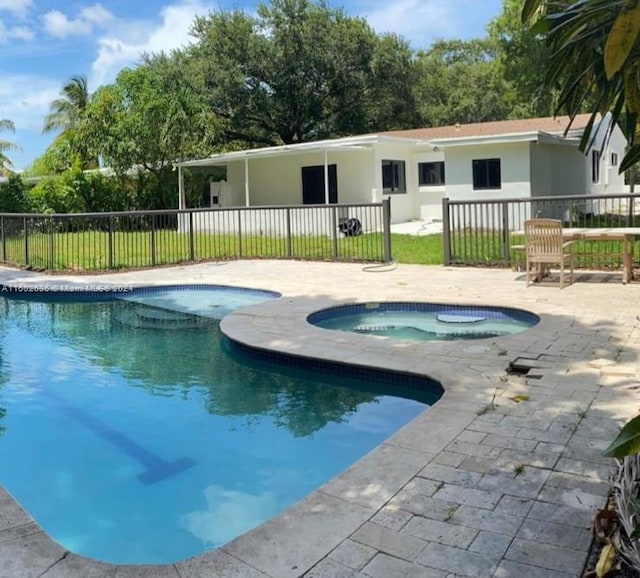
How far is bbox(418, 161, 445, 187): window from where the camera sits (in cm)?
2206

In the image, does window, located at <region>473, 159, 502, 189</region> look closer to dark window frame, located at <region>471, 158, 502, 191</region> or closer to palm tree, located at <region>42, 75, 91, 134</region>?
dark window frame, located at <region>471, 158, 502, 191</region>

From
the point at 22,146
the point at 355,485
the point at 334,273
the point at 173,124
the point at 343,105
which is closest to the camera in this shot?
the point at 355,485

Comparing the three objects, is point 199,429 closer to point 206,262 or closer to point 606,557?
point 606,557

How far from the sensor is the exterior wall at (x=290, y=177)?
2144 cm

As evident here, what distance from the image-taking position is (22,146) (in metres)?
29.3

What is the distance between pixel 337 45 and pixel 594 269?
881 inches

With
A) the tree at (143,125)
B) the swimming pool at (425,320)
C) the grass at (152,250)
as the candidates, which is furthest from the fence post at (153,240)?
the tree at (143,125)

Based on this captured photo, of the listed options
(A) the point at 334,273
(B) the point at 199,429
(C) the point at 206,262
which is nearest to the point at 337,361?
(B) the point at 199,429

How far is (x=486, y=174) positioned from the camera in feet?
61.1

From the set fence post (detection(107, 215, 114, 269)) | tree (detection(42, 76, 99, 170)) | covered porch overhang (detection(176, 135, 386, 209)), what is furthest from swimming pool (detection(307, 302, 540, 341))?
tree (detection(42, 76, 99, 170))

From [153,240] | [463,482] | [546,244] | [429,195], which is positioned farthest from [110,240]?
[429,195]

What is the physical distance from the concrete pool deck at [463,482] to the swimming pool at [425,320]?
82 centimetres

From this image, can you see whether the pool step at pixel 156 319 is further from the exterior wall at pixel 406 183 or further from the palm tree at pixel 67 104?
the palm tree at pixel 67 104

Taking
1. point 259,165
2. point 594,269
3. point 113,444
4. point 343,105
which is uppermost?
point 343,105
